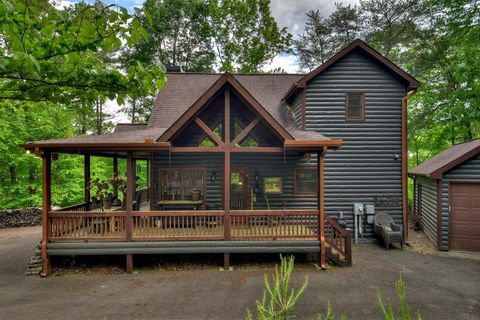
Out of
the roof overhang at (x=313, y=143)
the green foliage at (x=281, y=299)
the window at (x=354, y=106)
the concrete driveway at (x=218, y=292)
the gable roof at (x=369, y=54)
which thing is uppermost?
the gable roof at (x=369, y=54)

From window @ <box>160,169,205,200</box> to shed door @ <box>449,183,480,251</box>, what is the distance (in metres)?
8.50

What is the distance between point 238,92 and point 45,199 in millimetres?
5798

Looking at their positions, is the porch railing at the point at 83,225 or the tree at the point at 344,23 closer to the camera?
the porch railing at the point at 83,225

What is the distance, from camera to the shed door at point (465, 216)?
847 centimetres

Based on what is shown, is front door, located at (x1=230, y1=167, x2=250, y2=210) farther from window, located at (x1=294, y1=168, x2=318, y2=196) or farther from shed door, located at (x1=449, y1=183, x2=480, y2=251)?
shed door, located at (x1=449, y1=183, x2=480, y2=251)

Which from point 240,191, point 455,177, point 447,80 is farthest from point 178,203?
point 447,80

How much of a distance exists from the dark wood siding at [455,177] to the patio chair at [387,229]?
50.1 inches

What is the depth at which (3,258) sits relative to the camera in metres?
8.08

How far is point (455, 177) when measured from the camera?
28.2 ft

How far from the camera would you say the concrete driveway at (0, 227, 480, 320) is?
197 inches

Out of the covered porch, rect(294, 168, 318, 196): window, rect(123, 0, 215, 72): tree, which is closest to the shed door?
the covered porch

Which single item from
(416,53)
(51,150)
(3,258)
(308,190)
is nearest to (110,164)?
(3,258)

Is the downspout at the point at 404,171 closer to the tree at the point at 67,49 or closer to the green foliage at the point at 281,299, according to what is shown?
the green foliage at the point at 281,299

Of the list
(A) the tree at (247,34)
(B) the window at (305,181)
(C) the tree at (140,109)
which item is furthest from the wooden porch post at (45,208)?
(A) the tree at (247,34)
